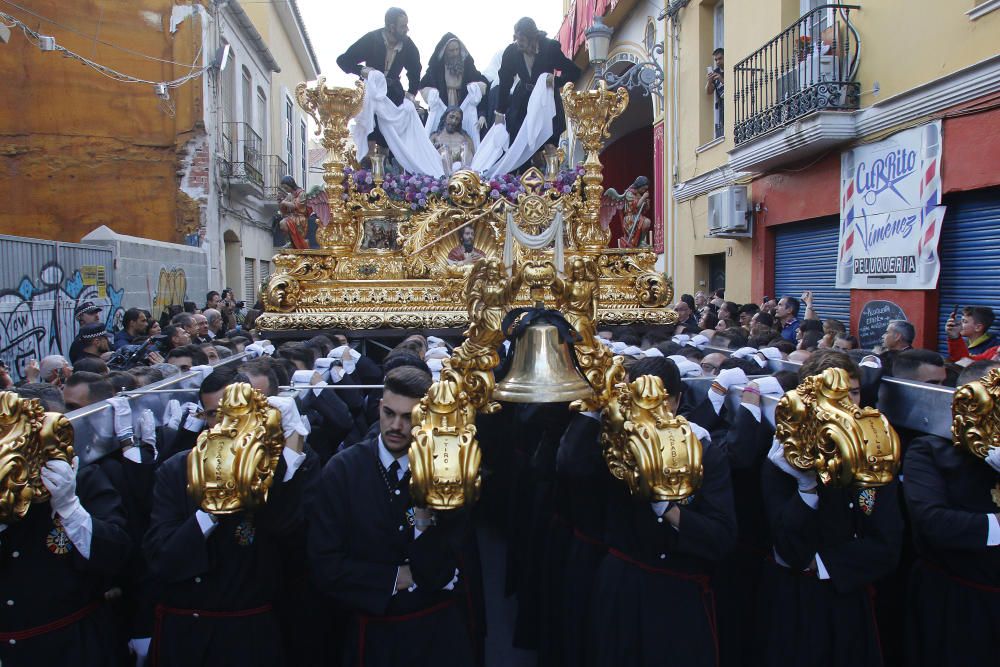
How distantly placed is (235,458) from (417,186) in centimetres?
467

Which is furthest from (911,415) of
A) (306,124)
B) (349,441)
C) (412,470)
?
(306,124)

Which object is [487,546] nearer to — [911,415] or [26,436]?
[911,415]

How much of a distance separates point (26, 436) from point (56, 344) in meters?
7.96

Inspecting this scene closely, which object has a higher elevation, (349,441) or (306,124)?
(306,124)

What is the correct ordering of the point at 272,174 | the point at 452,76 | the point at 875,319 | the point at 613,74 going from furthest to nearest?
the point at 272,174 < the point at 613,74 < the point at 875,319 < the point at 452,76

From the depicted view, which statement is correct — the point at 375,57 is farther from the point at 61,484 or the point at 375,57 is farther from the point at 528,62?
the point at 61,484

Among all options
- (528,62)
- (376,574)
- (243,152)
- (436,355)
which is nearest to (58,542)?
(376,574)

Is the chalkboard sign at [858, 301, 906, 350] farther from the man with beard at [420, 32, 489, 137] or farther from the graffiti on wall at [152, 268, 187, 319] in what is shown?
the graffiti on wall at [152, 268, 187, 319]

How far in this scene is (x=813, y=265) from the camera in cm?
1015

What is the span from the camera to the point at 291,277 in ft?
19.4

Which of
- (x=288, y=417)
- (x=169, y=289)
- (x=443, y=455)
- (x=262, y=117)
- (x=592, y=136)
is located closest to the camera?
(x=443, y=455)

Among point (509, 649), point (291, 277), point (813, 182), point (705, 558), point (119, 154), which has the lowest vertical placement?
point (509, 649)

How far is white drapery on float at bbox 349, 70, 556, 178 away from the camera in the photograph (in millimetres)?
7008

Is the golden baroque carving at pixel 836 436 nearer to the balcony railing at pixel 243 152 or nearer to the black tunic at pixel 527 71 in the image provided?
the black tunic at pixel 527 71
